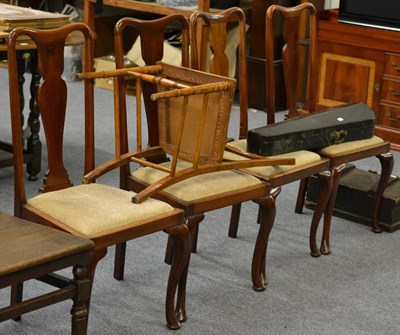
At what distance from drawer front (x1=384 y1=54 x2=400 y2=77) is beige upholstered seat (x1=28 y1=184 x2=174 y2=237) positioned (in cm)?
278

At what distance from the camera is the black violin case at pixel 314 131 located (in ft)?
11.3

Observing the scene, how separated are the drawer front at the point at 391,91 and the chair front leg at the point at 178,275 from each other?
2.67 meters

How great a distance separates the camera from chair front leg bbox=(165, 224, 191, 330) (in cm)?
294

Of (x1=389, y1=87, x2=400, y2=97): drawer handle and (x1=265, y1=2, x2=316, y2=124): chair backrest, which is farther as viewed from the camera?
(x1=389, y1=87, x2=400, y2=97): drawer handle

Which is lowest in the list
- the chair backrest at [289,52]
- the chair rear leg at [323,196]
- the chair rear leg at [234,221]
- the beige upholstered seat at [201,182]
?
the chair rear leg at [234,221]

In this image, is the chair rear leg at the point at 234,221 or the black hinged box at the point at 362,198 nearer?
the chair rear leg at the point at 234,221

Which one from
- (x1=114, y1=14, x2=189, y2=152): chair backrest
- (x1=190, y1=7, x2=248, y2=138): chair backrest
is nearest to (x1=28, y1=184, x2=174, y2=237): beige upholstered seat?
(x1=114, y1=14, x2=189, y2=152): chair backrest

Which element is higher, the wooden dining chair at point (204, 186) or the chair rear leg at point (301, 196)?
the wooden dining chair at point (204, 186)

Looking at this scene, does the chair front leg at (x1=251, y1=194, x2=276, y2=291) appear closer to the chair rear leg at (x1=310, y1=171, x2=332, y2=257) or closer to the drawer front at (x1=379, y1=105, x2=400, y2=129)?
the chair rear leg at (x1=310, y1=171, x2=332, y2=257)

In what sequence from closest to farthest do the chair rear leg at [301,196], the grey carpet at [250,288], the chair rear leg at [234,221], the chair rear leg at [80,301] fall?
the chair rear leg at [80,301]
the grey carpet at [250,288]
the chair rear leg at [234,221]
the chair rear leg at [301,196]

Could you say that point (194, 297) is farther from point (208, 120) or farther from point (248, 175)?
point (208, 120)

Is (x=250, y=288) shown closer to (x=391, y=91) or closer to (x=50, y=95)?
(x=50, y=95)

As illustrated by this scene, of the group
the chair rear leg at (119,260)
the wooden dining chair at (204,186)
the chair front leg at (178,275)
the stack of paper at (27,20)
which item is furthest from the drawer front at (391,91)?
the chair front leg at (178,275)

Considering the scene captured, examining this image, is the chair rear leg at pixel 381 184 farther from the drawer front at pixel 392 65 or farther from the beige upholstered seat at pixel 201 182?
the drawer front at pixel 392 65
